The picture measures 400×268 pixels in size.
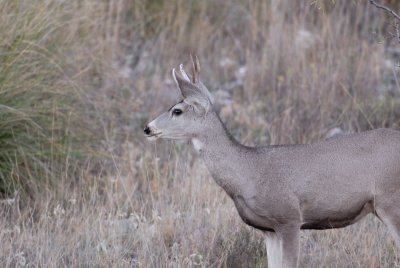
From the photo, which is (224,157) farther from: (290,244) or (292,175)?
(290,244)

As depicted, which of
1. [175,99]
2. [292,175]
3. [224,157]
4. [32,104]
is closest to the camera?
[292,175]

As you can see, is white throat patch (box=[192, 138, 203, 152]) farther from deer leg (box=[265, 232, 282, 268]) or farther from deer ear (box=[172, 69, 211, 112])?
deer leg (box=[265, 232, 282, 268])

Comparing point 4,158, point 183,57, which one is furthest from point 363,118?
point 4,158

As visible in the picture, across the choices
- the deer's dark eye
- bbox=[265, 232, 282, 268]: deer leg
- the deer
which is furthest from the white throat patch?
bbox=[265, 232, 282, 268]: deer leg

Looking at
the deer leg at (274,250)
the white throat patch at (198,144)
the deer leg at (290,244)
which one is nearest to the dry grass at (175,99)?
the deer leg at (274,250)

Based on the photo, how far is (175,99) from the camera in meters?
11.6

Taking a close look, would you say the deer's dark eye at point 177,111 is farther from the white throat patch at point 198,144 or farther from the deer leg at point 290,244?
the deer leg at point 290,244

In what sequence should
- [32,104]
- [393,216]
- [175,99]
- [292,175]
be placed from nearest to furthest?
1. [393,216]
2. [292,175]
3. [32,104]
4. [175,99]

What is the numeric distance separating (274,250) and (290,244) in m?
0.33

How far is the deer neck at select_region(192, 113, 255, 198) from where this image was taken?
6543 mm

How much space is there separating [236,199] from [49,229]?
193cm

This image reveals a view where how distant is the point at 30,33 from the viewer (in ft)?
29.6

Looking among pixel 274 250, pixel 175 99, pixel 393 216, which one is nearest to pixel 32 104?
pixel 175 99

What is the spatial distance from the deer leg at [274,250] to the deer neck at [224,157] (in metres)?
0.41
